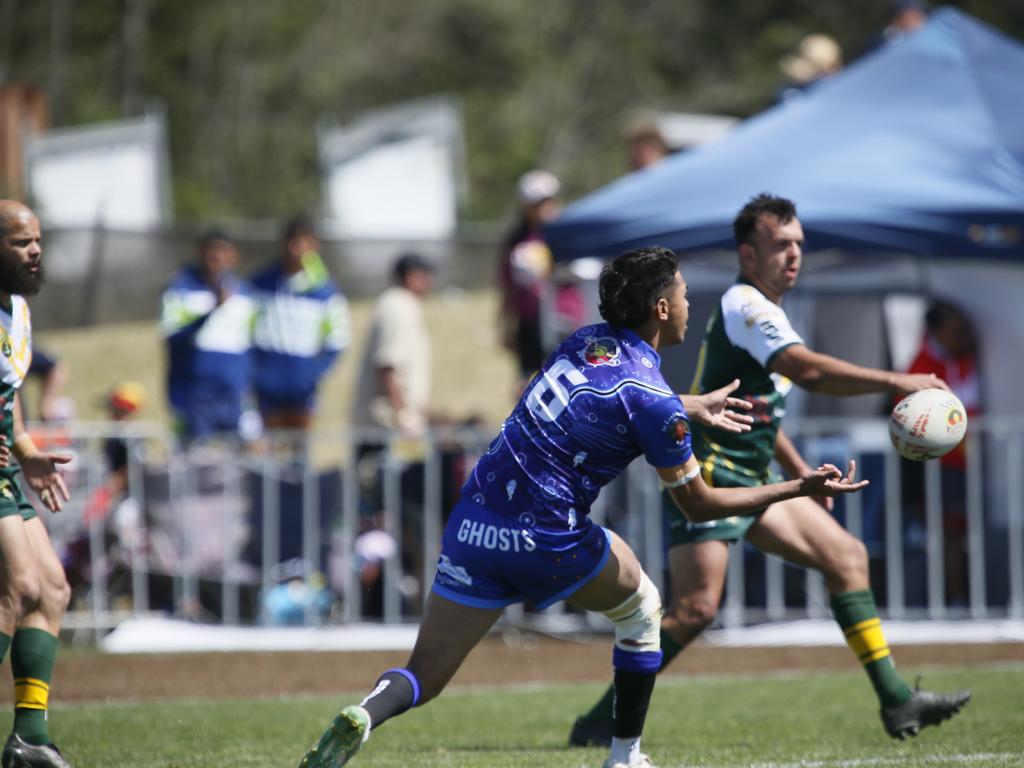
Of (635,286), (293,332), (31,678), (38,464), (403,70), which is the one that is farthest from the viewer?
(403,70)

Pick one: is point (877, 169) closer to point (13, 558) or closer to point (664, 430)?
point (664, 430)

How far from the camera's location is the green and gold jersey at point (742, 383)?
6441 mm

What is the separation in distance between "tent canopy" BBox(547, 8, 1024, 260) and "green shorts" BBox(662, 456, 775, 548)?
4061 mm

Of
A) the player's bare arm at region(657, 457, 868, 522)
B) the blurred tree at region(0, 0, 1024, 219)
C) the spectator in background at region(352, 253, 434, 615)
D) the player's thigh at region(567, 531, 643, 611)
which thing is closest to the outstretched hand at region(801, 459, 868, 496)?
the player's bare arm at region(657, 457, 868, 522)

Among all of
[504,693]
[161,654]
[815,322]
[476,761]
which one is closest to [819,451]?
[815,322]

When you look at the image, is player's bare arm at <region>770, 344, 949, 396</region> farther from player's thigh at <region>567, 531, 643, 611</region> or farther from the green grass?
the green grass

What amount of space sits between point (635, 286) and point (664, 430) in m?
0.53

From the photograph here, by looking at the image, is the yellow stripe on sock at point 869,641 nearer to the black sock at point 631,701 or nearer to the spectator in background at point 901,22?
the black sock at point 631,701

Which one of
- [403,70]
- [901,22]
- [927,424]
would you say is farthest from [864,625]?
[403,70]

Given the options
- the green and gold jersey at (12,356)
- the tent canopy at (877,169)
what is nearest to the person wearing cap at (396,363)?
the tent canopy at (877,169)

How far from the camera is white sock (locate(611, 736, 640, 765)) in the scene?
5434 mm

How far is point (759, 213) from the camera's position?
6613 mm

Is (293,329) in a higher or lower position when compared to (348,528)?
higher

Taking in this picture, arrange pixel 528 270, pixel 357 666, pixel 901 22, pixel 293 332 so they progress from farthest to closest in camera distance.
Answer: pixel 901 22, pixel 528 270, pixel 293 332, pixel 357 666
